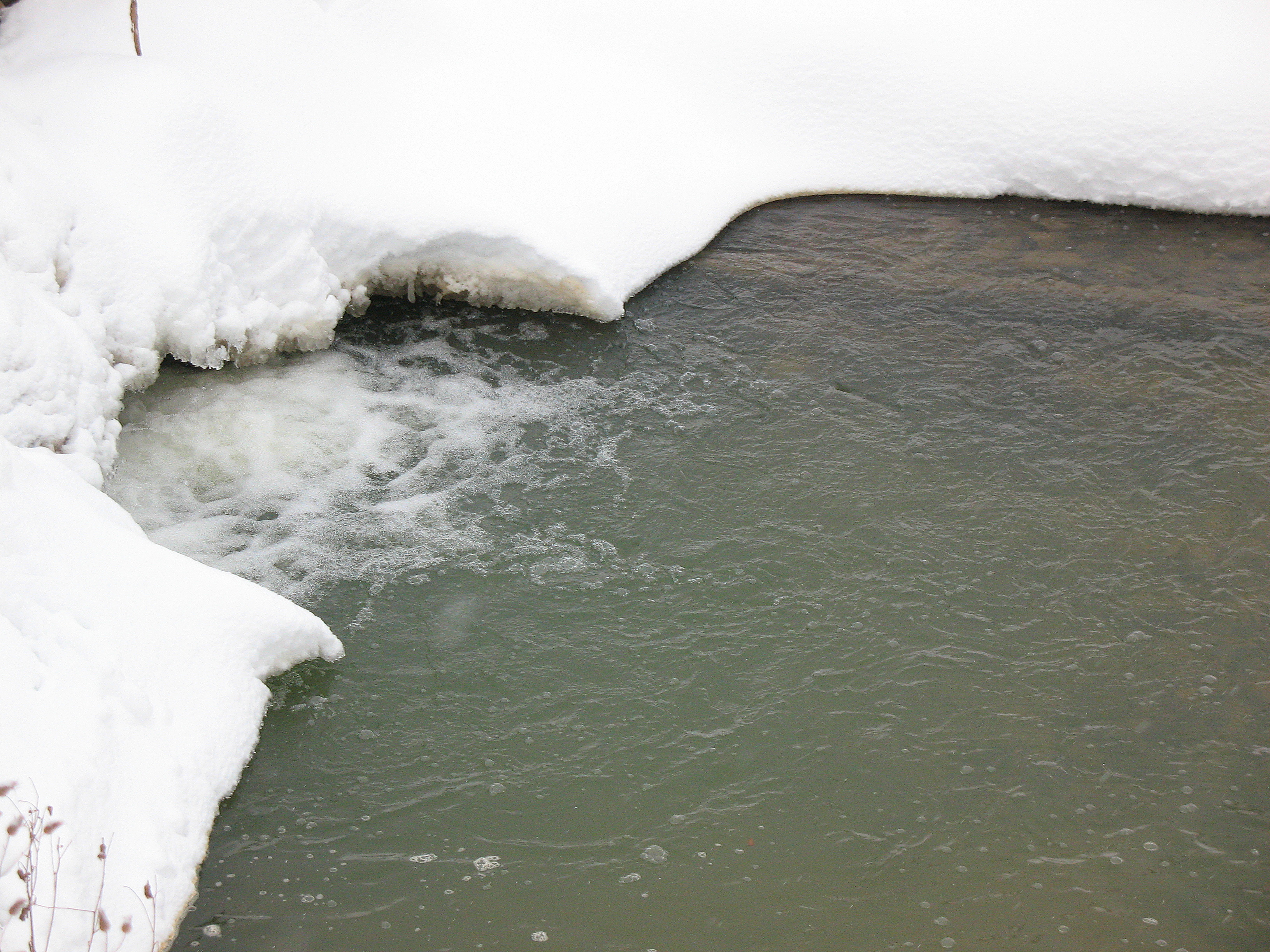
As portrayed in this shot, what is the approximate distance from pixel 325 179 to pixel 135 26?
1.45m

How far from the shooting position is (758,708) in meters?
4.85

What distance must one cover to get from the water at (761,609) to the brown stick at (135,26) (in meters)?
2.25

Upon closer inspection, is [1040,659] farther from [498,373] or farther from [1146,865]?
[498,373]

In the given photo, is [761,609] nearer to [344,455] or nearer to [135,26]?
[344,455]

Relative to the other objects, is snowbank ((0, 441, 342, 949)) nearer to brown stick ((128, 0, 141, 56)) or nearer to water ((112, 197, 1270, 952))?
water ((112, 197, 1270, 952))

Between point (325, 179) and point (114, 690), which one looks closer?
point (114, 690)

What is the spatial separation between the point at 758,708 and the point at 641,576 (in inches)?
40.9

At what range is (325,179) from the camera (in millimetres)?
7348

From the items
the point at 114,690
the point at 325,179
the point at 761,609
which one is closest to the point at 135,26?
the point at 325,179

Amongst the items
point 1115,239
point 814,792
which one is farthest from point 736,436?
point 1115,239

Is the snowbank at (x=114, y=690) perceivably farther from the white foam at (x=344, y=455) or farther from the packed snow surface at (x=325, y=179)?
the white foam at (x=344, y=455)

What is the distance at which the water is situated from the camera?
13.4 feet

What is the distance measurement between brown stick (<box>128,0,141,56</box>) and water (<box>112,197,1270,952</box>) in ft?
7.38

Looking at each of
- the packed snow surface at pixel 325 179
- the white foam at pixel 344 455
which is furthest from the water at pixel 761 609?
the packed snow surface at pixel 325 179
